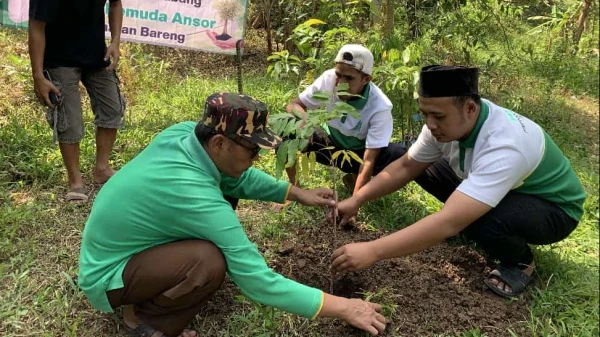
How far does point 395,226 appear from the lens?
289 centimetres

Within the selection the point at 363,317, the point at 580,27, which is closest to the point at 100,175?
the point at 363,317

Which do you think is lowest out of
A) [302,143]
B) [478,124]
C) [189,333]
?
[189,333]

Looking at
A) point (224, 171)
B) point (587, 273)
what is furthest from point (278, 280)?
point (587, 273)

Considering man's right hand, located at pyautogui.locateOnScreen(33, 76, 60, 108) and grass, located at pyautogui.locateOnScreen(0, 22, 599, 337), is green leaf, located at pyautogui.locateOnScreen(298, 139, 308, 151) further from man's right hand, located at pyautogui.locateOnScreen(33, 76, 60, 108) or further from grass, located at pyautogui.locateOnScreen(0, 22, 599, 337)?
man's right hand, located at pyautogui.locateOnScreen(33, 76, 60, 108)

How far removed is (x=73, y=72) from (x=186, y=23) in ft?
5.97

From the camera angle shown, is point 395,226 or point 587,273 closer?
point 587,273

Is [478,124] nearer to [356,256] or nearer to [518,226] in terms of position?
[518,226]

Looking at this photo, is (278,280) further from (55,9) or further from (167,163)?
(55,9)

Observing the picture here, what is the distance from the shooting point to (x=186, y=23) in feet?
15.1

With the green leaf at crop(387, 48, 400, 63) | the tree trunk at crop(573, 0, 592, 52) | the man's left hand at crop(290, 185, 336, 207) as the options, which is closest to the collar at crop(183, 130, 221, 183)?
the man's left hand at crop(290, 185, 336, 207)

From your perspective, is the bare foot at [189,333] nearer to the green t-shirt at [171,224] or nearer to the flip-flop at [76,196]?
the green t-shirt at [171,224]

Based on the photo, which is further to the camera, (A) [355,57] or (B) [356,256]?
(A) [355,57]

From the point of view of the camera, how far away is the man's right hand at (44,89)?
280 centimetres

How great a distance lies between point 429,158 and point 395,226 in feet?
1.74
